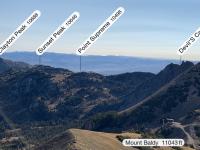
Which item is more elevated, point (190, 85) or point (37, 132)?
point (190, 85)

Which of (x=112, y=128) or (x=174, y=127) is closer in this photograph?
(x=174, y=127)

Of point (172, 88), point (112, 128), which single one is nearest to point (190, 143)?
point (112, 128)

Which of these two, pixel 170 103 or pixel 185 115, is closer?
pixel 185 115

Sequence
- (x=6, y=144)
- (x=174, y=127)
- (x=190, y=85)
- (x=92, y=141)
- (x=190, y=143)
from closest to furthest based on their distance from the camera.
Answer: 1. (x=92, y=141)
2. (x=190, y=143)
3. (x=174, y=127)
4. (x=6, y=144)
5. (x=190, y=85)

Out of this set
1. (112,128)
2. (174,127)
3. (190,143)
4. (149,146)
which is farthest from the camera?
(112,128)

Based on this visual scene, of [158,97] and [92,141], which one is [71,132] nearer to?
[92,141]

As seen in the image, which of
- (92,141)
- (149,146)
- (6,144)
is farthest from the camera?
(6,144)

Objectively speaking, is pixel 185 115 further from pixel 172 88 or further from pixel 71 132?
pixel 71 132


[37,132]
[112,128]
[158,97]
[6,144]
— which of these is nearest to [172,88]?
[158,97]

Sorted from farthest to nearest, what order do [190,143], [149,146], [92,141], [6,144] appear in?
[6,144] → [190,143] → [149,146] → [92,141]

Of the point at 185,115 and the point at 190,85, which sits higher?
the point at 190,85
